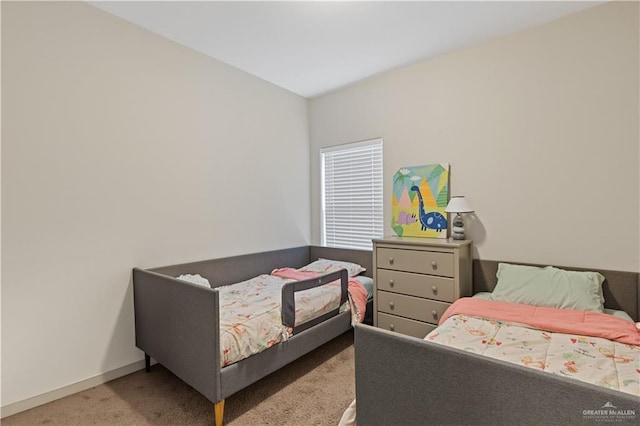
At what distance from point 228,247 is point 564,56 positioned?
3.26m

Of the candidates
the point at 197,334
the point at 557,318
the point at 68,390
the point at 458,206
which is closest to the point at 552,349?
the point at 557,318

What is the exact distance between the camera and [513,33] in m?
2.58

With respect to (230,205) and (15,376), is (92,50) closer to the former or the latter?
(230,205)

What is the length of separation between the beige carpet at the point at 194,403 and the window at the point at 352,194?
161cm

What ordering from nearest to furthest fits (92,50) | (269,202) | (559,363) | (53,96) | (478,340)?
(559,363)
(478,340)
(53,96)
(92,50)
(269,202)

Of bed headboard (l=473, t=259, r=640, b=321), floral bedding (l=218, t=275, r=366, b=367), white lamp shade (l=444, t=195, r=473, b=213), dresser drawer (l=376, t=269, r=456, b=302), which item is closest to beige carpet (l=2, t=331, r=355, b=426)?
floral bedding (l=218, t=275, r=366, b=367)

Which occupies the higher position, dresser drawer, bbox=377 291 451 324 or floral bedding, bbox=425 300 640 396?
floral bedding, bbox=425 300 640 396

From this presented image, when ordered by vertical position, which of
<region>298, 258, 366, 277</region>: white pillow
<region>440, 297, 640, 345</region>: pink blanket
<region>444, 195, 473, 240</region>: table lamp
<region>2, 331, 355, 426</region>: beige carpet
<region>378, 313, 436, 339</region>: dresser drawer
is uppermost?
<region>444, 195, 473, 240</region>: table lamp

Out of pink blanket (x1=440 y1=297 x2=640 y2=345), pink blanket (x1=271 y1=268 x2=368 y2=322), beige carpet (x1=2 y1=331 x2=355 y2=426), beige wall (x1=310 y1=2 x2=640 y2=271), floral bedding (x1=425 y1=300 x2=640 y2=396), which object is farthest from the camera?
pink blanket (x1=271 y1=268 x2=368 y2=322)

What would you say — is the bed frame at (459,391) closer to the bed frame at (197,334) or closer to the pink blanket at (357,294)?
the bed frame at (197,334)

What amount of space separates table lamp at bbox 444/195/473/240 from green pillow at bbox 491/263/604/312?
509 mm

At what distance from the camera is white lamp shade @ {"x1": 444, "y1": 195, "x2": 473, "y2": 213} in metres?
2.68

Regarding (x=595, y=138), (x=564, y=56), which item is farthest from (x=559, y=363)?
(x=564, y=56)

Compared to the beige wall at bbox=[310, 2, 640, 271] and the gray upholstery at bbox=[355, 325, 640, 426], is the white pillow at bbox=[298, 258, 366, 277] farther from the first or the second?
the gray upholstery at bbox=[355, 325, 640, 426]
